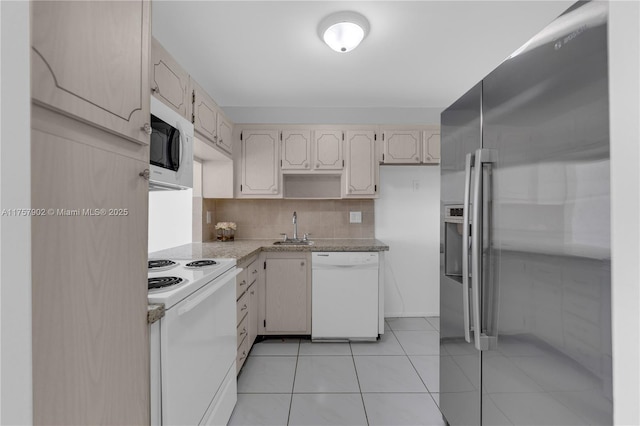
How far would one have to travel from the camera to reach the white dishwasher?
105 inches

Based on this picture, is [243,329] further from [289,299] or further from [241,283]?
[289,299]

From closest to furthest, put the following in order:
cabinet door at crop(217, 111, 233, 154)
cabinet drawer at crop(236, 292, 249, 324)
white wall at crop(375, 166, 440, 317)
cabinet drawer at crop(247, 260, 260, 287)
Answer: cabinet drawer at crop(236, 292, 249, 324) → cabinet drawer at crop(247, 260, 260, 287) → cabinet door at crop(217, 111, 233, 154) → white wall at crop(375, 166, 440, 317)

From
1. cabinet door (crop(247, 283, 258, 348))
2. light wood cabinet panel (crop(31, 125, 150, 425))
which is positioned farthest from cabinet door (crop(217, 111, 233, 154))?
light wood cabinet panel (crop(31, 125, 150, 425))

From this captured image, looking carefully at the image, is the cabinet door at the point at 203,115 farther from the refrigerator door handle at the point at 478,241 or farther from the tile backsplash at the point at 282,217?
the refrigerator door handle at the point at 478,241

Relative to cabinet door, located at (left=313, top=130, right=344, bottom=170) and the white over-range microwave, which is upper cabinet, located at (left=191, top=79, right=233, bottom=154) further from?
cabinet door, located at (left=313, top=130, right=344, bottom=170)

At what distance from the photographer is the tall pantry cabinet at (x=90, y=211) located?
590mm

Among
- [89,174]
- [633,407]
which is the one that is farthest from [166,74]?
[633,407]

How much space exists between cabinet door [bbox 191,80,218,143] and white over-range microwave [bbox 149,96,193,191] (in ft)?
1.29

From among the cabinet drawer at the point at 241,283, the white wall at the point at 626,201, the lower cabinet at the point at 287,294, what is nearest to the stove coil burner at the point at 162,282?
the cabinet drawer at the point at 241,283

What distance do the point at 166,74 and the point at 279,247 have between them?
164 centimetres

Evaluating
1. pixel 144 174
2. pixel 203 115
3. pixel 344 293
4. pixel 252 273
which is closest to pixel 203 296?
pixel 144 174

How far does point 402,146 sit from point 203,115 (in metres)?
1.97

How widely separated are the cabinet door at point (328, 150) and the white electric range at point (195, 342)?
1602 mm

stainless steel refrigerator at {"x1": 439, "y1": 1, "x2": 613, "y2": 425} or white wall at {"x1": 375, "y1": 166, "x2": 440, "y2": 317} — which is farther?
white wall at {"x1": 375, "y1": 166, "x2": 440, "y2": 317}
